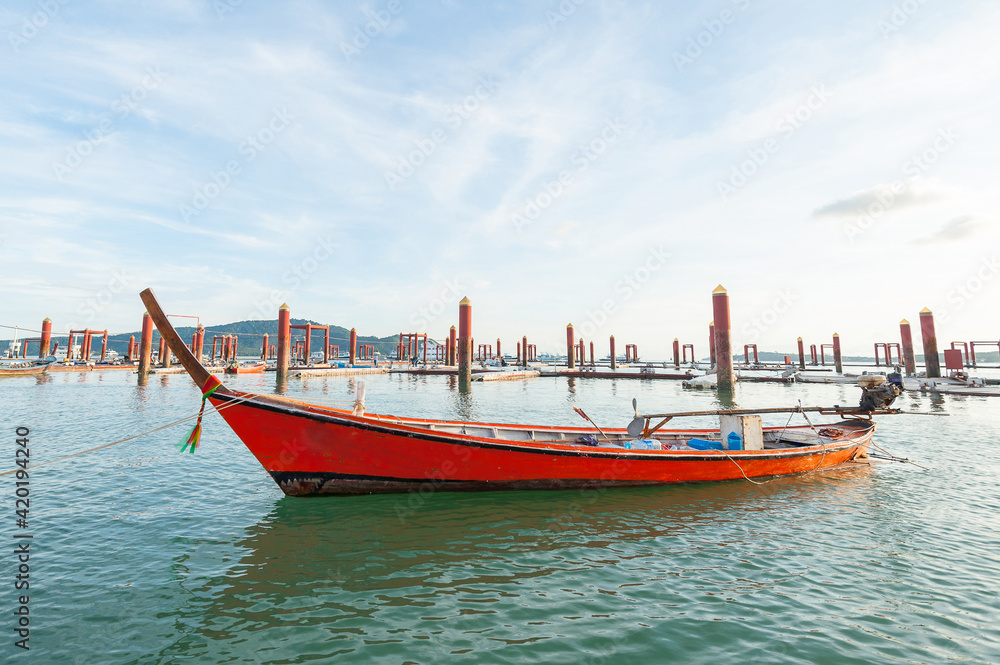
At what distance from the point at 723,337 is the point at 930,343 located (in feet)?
81.9

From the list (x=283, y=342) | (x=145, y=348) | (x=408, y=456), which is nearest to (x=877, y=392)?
(x=408, y=456)

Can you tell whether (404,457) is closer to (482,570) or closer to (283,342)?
(482,570)

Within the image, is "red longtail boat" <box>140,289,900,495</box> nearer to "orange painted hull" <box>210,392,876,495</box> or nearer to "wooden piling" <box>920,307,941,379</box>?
"orange painted hull" <box>210,392,876,495</box>

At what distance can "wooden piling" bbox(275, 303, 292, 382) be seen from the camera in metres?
40.9

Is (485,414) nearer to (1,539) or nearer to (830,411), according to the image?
(830,411)

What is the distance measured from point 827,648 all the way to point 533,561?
3514mm

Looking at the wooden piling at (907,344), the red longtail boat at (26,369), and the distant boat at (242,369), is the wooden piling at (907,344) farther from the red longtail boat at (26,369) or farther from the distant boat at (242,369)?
the red longtail boat at (26,369)

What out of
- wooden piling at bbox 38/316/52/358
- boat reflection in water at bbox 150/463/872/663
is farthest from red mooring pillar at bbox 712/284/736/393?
wooden piling at bbox 38/316/52/358

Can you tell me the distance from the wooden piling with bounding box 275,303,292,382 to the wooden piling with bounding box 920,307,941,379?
5848 centimetres

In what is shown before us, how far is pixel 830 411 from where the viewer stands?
41.8ft

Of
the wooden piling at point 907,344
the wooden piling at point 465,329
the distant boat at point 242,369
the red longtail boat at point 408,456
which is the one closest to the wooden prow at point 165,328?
the red longtail boat at point 408,456

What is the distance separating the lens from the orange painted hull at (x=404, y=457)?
27.6 ft

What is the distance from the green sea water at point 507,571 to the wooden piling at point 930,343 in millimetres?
38941

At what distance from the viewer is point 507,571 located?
6.27m
